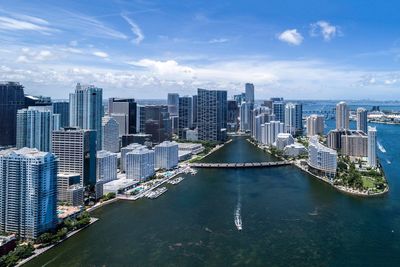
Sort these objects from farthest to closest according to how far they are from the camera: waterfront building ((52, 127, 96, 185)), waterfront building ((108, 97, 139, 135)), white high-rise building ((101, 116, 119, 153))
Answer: waterfront building ((108, 97, 139, 135)) → white high-rise building ((101, 116, 119, 153)) → waterfront building ((52, 127, 96, 185))

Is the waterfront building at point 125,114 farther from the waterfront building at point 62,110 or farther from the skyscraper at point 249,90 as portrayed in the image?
the skyscraper at point 249,90

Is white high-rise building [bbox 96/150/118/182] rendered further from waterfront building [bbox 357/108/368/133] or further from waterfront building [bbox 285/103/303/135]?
waterfront building [bbox 285/103/303/135]

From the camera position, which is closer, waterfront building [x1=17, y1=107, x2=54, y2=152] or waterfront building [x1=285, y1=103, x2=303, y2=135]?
waterfront building [x1=17, y1=107, x2=54, y2=152]

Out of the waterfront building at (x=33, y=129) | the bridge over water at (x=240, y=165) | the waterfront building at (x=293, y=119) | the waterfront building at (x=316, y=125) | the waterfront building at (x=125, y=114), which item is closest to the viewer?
the waterfront building at (x=33, y=129)

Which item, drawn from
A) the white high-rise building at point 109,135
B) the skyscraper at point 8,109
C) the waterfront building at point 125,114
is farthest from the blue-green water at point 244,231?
the waterfront building at point 125,114

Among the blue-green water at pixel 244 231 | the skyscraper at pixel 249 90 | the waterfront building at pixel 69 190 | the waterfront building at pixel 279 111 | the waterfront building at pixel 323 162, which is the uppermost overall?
the skyscraper at pixel 249 90

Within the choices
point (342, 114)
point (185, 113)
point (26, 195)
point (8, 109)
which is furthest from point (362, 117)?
point (26, 195)

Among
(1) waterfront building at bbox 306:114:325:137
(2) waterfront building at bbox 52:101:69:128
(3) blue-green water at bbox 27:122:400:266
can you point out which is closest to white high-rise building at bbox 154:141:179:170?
(3) blue-green water at bbox 27:122:400:266

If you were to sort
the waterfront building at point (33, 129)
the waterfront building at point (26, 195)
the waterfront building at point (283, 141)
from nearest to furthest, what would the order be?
the waterfront building at point (26, 195) → the waterfront building at point (33, 129) → the waterfront building at point (283, 141)
